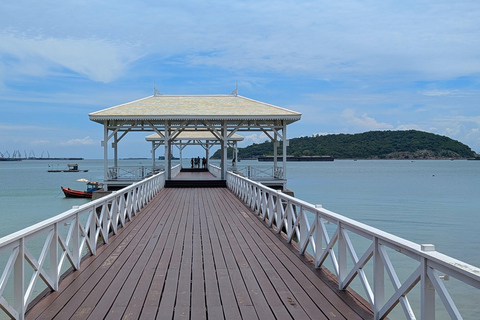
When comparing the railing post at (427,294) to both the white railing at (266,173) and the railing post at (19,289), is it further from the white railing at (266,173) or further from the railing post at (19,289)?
the white railing at (266,173)

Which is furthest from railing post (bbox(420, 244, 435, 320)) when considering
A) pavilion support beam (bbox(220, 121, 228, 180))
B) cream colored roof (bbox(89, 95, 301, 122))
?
pavilion support beam (bbox(220, 121, 228, 180))

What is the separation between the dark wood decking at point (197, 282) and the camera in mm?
4492

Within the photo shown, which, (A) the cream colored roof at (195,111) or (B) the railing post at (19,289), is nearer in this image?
(B) the railing post at (19,289)

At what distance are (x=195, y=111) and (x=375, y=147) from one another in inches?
5130

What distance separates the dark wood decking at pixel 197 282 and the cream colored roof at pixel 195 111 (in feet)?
38.5

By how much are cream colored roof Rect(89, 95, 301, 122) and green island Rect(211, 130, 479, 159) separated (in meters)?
95.9

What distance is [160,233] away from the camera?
8.99 metres

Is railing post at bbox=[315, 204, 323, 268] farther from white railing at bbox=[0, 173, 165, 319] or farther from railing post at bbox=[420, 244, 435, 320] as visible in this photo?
white railing at bbox=[0, 173, 165, 319]

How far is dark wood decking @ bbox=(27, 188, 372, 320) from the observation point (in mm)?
4492

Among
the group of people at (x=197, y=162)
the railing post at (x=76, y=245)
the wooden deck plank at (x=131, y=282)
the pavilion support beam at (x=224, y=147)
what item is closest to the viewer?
the wooden deck plank at (x=131, y=282)

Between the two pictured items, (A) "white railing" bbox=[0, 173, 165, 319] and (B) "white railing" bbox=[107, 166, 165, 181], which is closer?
(A) "white railing" bbox=[0, 173, 165, 319]

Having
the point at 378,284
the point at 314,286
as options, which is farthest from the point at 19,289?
the point at 378,284

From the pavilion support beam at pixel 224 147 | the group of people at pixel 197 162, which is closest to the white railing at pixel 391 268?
the pavilion support beam at pixel 224 147

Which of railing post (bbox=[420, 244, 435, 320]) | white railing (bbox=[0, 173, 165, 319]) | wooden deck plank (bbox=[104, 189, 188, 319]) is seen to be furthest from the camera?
wooden deck plank (bbox=[104, 189, 188, 319])
